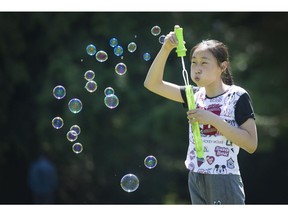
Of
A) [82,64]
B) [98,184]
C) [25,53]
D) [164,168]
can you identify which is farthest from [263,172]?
[25,53]

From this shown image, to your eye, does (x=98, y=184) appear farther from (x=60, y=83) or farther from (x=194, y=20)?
(x=194, y=20)

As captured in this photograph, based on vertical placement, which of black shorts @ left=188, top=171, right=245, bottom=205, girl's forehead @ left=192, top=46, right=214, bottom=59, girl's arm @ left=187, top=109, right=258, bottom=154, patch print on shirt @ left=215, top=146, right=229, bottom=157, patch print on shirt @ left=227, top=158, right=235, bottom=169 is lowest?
black shorts @ left=188, top=171, right=245, bottom=205

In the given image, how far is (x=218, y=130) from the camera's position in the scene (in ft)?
11.7

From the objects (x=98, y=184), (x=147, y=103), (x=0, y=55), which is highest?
(x=0, y=55)

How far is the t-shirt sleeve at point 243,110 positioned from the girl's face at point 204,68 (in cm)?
19

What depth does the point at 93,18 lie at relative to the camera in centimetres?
1029

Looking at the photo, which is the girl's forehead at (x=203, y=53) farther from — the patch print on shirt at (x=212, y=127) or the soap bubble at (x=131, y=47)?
the soap bubble at (x=131, y=47)

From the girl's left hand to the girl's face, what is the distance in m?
0.19

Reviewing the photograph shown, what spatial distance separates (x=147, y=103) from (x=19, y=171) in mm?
2149

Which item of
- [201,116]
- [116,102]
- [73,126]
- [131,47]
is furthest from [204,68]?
[73,126]

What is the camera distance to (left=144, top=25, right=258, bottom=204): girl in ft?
11.8

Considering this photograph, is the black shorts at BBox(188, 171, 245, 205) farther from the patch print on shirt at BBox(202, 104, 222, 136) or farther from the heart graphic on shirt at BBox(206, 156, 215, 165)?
the patch print on shirt at BBox(202, 104, 222, 136)

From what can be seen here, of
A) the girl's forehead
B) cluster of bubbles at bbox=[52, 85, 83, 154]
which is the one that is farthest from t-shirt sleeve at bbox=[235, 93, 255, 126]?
cluster of bubbles at bbox=[52, 85, 83, 154]

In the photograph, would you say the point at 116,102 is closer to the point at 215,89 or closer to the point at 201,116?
the point at 215,89
